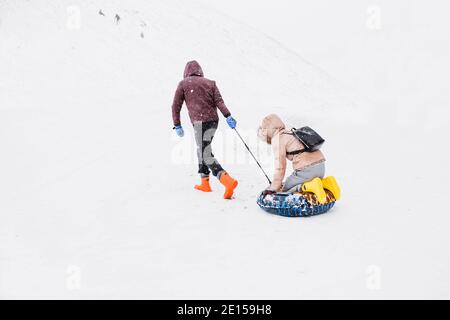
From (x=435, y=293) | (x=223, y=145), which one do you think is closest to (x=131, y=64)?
(x=223, y=145)

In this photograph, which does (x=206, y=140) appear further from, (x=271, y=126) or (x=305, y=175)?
(x=305, y=175)

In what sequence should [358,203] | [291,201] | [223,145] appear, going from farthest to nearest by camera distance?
1. [223,145]
2. [358,203]
3. [291,201]

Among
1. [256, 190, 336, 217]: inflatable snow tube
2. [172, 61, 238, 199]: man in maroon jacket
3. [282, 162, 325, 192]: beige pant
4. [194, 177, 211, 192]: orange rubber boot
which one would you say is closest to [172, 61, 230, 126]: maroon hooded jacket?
[172, 61, 238, 199]: man in maroon jacket

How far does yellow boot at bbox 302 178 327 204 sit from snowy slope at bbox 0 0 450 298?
329mm

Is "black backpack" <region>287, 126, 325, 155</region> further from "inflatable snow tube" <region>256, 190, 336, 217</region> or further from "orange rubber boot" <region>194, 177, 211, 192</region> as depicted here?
"orange rubber boot" <region>194, 177, 211, 192</region>

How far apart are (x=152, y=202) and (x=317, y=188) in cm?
250

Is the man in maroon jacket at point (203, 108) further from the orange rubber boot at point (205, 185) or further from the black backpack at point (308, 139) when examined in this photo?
the black backpack at point (308, 139)

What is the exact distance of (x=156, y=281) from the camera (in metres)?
4.70

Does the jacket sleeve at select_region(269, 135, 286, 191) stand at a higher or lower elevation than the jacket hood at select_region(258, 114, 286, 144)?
lower

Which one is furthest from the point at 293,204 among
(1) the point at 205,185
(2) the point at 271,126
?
(1) the point at 205,185

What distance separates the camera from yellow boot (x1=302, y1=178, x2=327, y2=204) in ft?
→ 20.6

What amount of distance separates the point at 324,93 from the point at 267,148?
13407 millimetres
